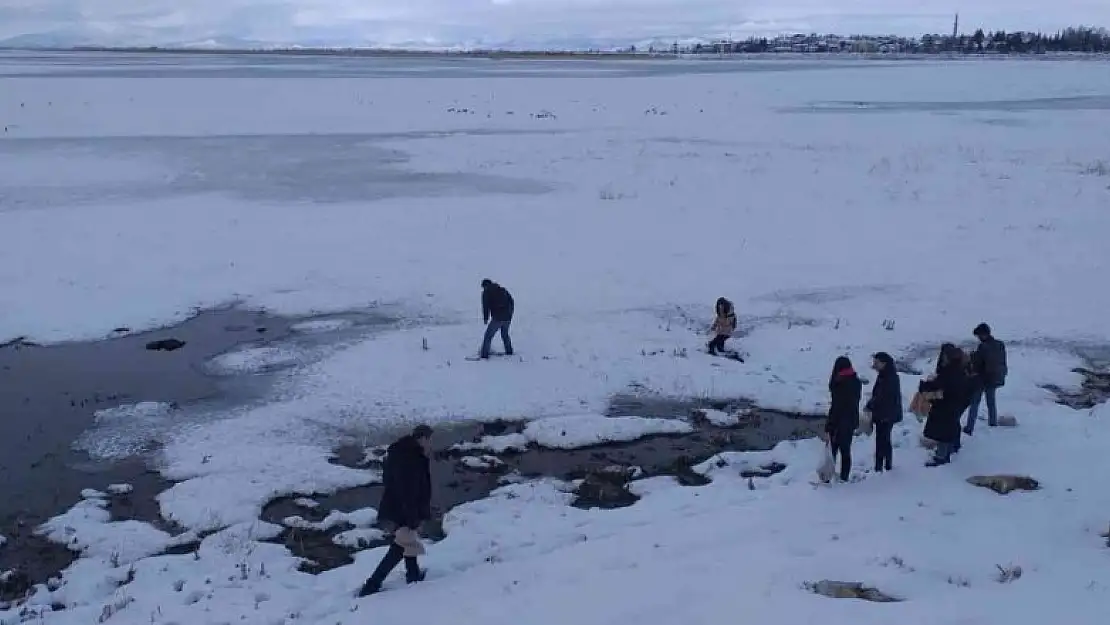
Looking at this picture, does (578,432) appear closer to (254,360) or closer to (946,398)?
(946,398)

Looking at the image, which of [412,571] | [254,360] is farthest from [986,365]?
[254,360]

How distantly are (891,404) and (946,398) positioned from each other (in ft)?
2.26

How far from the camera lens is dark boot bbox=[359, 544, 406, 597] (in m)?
8.15

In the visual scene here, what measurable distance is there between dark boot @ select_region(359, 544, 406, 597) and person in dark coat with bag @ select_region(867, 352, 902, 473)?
16.6 ft

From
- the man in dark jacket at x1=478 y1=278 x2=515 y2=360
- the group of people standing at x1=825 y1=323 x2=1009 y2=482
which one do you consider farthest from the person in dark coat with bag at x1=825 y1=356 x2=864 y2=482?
the man in dark jacket at x1=478 y1=278 x2=515 y2=360

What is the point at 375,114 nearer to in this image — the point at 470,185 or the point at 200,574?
the point at 470,185

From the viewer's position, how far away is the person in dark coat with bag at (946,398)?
10.00 meters

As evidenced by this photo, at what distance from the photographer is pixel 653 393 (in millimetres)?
13648

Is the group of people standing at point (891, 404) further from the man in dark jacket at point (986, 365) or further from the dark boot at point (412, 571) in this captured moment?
the dark boot at point (412, 571)

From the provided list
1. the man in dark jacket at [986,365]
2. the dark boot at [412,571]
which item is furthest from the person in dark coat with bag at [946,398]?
the dark boot at [412,571]

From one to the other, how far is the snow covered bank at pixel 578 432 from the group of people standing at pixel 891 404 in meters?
2.46

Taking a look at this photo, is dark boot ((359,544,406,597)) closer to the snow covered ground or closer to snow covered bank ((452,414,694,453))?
the snow covered ground

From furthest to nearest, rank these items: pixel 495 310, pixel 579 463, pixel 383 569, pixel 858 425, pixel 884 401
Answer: pixel 495 310
pixel 579 463
pixel 858 425
pixel 884 401
pixel 383 569

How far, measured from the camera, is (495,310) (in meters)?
14.4
